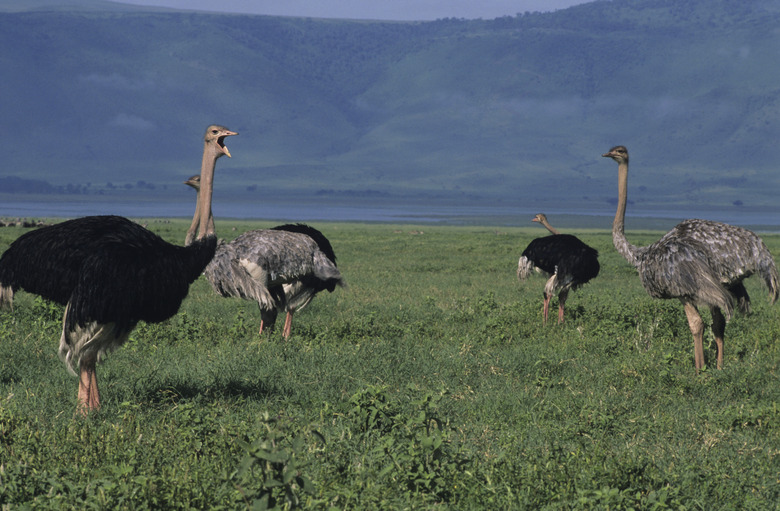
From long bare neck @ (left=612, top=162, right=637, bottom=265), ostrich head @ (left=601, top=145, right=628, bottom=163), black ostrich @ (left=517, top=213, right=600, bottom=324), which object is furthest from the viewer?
black ostrich @ (left=517, top=213, right=600, bottom=324)

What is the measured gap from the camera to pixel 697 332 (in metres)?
10.0

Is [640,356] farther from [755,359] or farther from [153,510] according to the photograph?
[153,510]

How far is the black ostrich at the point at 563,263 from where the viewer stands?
14.6 meters

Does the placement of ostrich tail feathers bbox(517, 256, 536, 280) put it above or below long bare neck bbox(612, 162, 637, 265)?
below

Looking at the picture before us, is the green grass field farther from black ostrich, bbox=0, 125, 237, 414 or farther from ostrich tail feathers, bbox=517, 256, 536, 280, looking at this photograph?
ostrich tail feathers, bbox=517, 256, 536, 280

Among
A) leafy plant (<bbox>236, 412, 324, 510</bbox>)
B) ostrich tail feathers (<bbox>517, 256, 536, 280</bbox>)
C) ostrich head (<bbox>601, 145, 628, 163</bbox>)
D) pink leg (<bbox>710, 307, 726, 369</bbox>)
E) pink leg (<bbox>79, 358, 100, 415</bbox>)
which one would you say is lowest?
pink leg (<bbox>79, 358, 100, 415</bbox>)

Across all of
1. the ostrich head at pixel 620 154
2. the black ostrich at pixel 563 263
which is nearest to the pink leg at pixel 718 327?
the ostrich head at pixel 620 154

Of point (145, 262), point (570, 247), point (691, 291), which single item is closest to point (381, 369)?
point (145, 262)

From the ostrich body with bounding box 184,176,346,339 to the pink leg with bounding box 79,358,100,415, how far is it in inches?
157

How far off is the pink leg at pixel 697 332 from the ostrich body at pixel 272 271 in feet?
14.2

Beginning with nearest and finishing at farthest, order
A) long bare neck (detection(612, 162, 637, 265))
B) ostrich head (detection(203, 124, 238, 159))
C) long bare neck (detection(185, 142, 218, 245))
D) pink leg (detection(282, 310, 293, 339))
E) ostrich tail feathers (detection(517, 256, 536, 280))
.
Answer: long bare neck (detection(185, 142, 218, 245)) → ostrich head (detection(203, 124, 238, 159)) → long bare neck (detection(612, 162, 637, 265)) → pink leg (detection(282, 310, 293, 339)) → ostrich tail feathers (detection(517, 256, 536, 280))

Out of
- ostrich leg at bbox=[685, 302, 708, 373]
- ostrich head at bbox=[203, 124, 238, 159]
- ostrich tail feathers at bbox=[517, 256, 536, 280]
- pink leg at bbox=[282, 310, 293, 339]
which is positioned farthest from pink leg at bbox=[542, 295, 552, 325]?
ostrich head at bbox=[203, 124, 238, 159]

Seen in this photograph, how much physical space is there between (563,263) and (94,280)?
8.99m

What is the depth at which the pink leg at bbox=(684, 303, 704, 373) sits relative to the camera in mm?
9867
